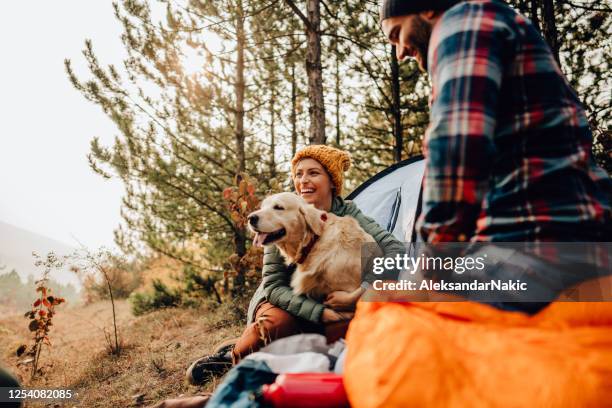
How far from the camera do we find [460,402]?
0.69 metres

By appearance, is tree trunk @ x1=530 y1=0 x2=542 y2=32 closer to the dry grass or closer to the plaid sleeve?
the plaid sleeve

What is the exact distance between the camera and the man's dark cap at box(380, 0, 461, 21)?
1.06m

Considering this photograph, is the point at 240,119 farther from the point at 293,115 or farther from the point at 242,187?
the point at 242,187

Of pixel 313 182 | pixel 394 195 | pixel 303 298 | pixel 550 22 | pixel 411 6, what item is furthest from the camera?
pixel 550 22

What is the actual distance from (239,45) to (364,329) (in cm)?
697

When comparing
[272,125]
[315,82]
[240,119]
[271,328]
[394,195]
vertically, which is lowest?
[271,328]

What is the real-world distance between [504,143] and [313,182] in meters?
1.95

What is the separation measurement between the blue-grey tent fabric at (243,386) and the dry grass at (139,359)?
1.56 metres

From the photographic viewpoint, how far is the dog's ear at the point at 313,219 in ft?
8.05

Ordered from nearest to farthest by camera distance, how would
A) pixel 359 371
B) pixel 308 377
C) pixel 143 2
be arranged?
pixel 359 371
pixel 308 377
pixel 143 2

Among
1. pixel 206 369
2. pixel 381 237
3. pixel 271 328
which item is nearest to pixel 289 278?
pixel 271 328

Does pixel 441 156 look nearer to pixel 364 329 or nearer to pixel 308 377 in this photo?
pixel 364 329

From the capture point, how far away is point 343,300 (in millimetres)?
2066

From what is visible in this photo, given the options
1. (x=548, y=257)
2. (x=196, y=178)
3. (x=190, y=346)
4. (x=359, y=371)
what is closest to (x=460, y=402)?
(x=359, y=371)
